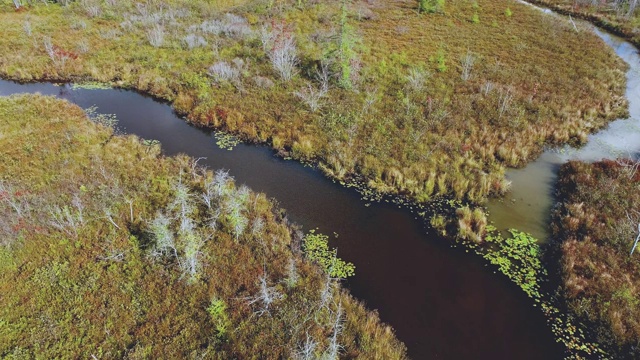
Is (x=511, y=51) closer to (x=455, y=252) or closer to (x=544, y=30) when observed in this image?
(x=544, y=30)

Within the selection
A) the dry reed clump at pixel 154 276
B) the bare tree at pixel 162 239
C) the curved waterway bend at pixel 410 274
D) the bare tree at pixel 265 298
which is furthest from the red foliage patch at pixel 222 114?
the bare tree at pixel 265 298

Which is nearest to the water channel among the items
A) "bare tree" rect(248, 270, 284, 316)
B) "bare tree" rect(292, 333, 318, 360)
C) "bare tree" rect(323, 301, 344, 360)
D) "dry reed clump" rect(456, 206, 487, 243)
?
"dry reed clump" rect(456, 206, 487, 243)

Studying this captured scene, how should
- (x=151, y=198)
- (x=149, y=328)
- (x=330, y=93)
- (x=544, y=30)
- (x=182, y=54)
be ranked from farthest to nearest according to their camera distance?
(x=544, y=30) → (x=182, y=54) → (x=330, y=93) → (x=151, y=198) → (x=149, y=328)

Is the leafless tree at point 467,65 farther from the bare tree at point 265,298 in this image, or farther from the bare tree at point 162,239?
the bare tree at point 162,239

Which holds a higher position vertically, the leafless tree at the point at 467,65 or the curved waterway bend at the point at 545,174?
the leafless tree at the point at 467,65

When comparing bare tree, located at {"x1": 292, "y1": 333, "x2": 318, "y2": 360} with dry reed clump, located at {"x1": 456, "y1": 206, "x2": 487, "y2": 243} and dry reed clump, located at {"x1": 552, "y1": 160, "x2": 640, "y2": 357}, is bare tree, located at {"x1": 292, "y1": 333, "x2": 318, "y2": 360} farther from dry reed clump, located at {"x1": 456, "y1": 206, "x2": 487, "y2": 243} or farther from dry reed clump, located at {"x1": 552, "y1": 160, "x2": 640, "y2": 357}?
dry reed clump, located at {"x1": 552, "y1": 160, "x2": 640, "y2": 357}

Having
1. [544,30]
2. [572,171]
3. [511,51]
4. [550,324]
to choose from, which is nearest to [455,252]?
[550,324]
